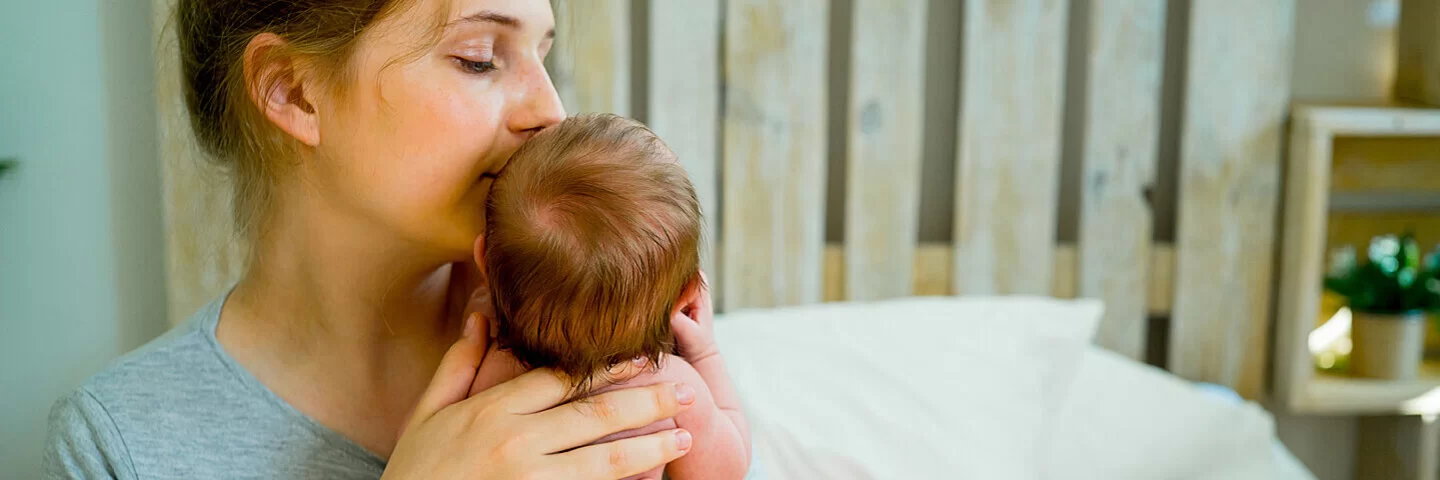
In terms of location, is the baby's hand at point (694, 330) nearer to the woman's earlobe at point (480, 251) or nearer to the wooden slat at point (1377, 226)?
the woman's earlobe at point (480, 251)

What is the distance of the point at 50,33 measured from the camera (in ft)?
5.82

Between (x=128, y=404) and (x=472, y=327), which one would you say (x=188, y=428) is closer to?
(x=128, y=404)

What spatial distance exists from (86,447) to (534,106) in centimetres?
48

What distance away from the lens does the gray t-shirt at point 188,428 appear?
99 centimetres

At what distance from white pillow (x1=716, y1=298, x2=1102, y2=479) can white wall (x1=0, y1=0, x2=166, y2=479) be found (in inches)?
38.6

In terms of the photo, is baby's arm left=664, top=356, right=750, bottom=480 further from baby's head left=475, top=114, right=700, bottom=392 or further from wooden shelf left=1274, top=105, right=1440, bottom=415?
wooden shelf left=1274, top=105, right=1440, bottom=415

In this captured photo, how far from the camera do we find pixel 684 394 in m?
0.97

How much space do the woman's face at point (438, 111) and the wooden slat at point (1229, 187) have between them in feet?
4.54

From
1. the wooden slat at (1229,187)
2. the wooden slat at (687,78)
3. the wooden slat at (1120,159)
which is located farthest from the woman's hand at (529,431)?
the wooden slat at (1229,187)

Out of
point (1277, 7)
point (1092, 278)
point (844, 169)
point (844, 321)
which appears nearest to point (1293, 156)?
point (1277, 7)

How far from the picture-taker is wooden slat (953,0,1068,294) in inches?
76.4

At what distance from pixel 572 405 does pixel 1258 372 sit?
1570 millimetres

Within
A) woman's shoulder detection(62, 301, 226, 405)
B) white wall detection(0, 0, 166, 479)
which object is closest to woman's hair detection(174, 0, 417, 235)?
woman's shoulder detection(62, 301, 226, 405)

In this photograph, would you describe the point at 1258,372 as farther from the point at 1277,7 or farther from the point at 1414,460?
the point at 1277,7
